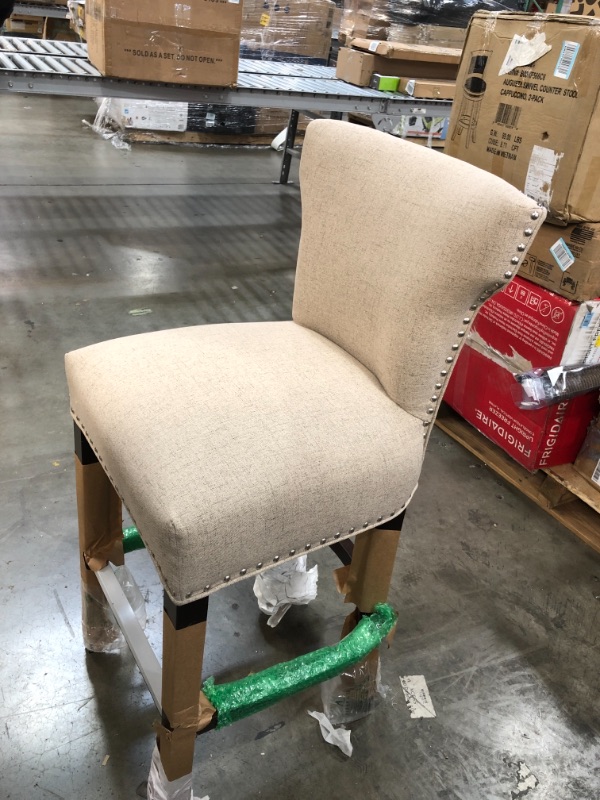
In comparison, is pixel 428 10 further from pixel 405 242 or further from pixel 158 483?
pixel 158 483

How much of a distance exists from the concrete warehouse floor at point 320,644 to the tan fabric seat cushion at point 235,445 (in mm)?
452

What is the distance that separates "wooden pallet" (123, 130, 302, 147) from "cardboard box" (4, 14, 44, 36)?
90.7 inches

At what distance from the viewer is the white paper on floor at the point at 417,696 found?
1.13m

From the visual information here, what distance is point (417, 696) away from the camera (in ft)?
3.81

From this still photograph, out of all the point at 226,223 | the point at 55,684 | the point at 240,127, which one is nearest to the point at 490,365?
the point at 55,684

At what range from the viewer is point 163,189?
3607 mm

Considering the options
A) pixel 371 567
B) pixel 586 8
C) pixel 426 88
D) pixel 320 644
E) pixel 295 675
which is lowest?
pixel 320 644

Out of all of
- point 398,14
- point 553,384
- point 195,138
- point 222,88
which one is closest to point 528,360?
point 553,384

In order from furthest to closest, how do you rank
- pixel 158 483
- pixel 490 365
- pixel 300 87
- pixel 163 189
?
pixel 163 189
pixel 300 87
pixel 490 365
pixel 158 483

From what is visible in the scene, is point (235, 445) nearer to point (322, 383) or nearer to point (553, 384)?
point (322, 383)

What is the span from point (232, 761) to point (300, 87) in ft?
8.11

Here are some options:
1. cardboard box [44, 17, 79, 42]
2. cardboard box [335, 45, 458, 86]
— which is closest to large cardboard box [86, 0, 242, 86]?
cardboard box [335, 45, 458, 86]

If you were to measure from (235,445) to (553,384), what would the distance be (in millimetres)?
967

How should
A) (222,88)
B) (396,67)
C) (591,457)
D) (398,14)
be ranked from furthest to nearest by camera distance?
1. (398,14)
2. (396,67)
3. (222,88)
4. (591,457)
